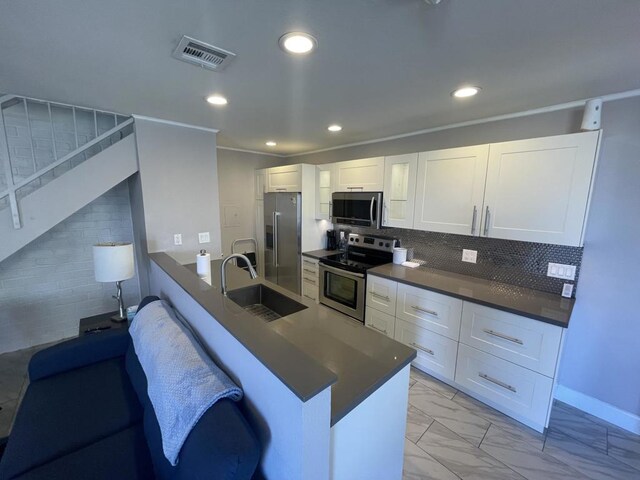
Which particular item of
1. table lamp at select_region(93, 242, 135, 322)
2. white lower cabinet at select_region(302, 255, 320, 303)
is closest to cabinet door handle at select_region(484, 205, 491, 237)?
white lower cabinet at select_region(302, 255, 320, 303)

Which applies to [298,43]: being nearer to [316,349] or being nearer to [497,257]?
[316,349]

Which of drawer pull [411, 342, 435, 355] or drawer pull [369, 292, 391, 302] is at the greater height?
drawer pull [369, 292, 391, 302]

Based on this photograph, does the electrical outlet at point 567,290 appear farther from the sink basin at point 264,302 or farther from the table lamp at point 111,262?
the table lamp at point 111,262

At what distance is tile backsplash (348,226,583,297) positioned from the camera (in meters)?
2.13

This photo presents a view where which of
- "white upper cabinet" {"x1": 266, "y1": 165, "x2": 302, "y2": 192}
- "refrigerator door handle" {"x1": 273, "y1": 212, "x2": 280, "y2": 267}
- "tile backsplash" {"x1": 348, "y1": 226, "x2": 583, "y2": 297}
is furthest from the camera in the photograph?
"refrigerator door handle" {"x1": 273, "y1": 212, "x2": 280, "y2": 267}

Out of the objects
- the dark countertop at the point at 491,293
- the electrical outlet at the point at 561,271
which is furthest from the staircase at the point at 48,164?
the electrical outlet at the point at 561,271

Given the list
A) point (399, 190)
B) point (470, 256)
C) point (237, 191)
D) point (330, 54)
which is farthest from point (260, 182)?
point (470, 256)

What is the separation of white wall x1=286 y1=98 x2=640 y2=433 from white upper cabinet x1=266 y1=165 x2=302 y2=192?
96.8 inches

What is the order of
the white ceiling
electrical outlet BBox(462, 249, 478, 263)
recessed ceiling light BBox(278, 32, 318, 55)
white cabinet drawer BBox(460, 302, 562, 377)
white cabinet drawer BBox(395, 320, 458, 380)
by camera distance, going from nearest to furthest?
1. the white ceiling
2. recessed ceiling light BBox(278, 32, 318, 55)
3. white cabinet drawer BBox(460, 302, 562, 377)
4. white cabinet drawer BBox(395, 320, 458, 380)
5. electrical outlet BBox(462, 249, 478, 263)

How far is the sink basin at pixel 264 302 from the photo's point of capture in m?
1.86

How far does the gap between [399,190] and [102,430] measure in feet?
9.43

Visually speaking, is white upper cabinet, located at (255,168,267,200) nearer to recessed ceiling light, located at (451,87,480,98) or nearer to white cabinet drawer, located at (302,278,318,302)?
white cabinet drawer, located at (302,278,318,302)

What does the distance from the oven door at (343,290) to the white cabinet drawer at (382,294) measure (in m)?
0.09

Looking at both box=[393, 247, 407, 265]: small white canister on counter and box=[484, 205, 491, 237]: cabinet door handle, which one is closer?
box=[484, 205, 491, 237]: cabinet door handle
